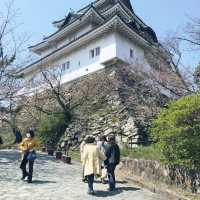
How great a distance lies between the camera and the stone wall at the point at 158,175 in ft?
48.7

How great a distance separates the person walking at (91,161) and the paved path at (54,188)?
1.81 ft

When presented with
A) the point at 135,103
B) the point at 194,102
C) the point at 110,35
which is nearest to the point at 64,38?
Answer: the point at 110,35

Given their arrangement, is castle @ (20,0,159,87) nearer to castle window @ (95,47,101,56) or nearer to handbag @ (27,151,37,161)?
castle window @ (95,47,101,56)

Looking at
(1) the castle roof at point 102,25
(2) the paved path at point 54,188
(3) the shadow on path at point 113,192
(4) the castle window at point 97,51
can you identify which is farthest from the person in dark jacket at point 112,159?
(4) the castle window at point 97,51

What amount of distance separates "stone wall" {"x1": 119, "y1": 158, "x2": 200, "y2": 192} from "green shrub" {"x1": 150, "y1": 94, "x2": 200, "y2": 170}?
40 cm

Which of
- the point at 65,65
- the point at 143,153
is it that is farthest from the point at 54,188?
the point at 65,65

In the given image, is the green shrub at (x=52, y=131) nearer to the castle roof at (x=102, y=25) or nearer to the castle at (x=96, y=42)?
the castle at (x=96, y=42)

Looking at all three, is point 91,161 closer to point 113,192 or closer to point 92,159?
point 92,159

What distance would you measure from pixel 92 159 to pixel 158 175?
13.5ft

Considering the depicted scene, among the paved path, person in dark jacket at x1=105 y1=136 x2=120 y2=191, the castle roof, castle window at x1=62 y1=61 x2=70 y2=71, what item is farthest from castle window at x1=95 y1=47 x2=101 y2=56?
person in dark jacket at x1=105 y1=136 x2=120 y2=191

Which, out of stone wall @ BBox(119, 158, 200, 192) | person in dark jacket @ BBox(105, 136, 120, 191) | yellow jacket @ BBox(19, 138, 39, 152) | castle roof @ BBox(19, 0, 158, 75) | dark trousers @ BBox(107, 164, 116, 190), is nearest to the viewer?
dark trousers @ BBox(107, 164, 116, 190)

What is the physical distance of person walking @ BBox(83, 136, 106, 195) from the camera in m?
13.2

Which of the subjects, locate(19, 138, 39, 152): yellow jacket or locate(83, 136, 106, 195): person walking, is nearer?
locate(83, 136, 106, 195): person walking

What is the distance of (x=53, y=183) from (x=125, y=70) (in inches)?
765
